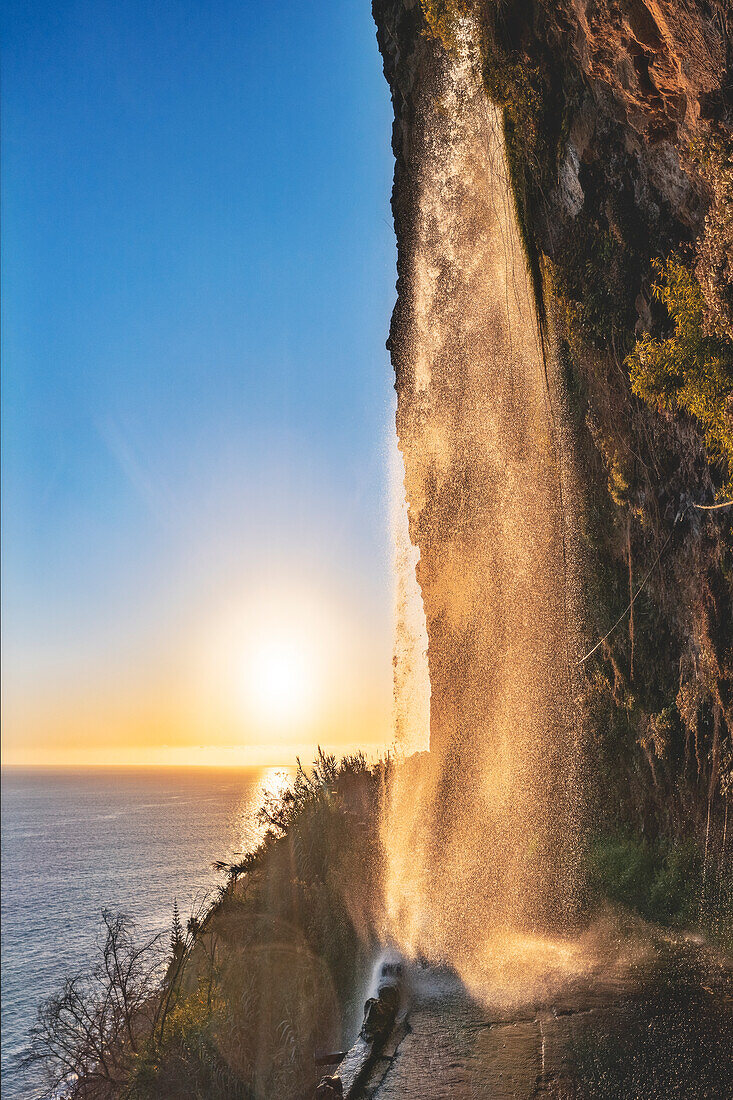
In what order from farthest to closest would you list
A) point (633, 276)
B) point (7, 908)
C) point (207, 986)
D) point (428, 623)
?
point (7, 908) < point (428, 623) < point (633, 276) < point (207, 986)

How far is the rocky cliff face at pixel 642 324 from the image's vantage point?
7.13 metres

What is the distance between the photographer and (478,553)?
16391 mm

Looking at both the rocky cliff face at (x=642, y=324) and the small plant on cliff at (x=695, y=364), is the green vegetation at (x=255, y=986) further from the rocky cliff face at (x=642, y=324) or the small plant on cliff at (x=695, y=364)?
the small plant on cliff at (x=695, y=364)

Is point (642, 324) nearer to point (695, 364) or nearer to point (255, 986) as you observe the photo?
point (695, 364)

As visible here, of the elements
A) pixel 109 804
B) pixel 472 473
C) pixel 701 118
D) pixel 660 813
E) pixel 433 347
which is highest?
pixel 433 347

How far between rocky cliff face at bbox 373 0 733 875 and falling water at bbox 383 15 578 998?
0.98 m

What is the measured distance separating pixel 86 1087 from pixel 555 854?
768 cm

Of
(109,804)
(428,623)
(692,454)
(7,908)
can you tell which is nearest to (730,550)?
(692,454)

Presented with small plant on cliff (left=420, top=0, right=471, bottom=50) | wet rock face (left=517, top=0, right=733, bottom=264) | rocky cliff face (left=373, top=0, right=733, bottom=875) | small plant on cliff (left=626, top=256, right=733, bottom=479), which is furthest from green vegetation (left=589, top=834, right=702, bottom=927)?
small plant on cliff (left=420, top=0, right=471, bottom=50)

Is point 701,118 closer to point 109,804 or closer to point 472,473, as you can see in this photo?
point 472,473

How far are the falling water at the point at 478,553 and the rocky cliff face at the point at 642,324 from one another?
978 mm

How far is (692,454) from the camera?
29.3 feet

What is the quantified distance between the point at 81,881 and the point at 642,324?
58667mm

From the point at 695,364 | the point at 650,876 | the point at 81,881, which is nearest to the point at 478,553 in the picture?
the point at 650,876
